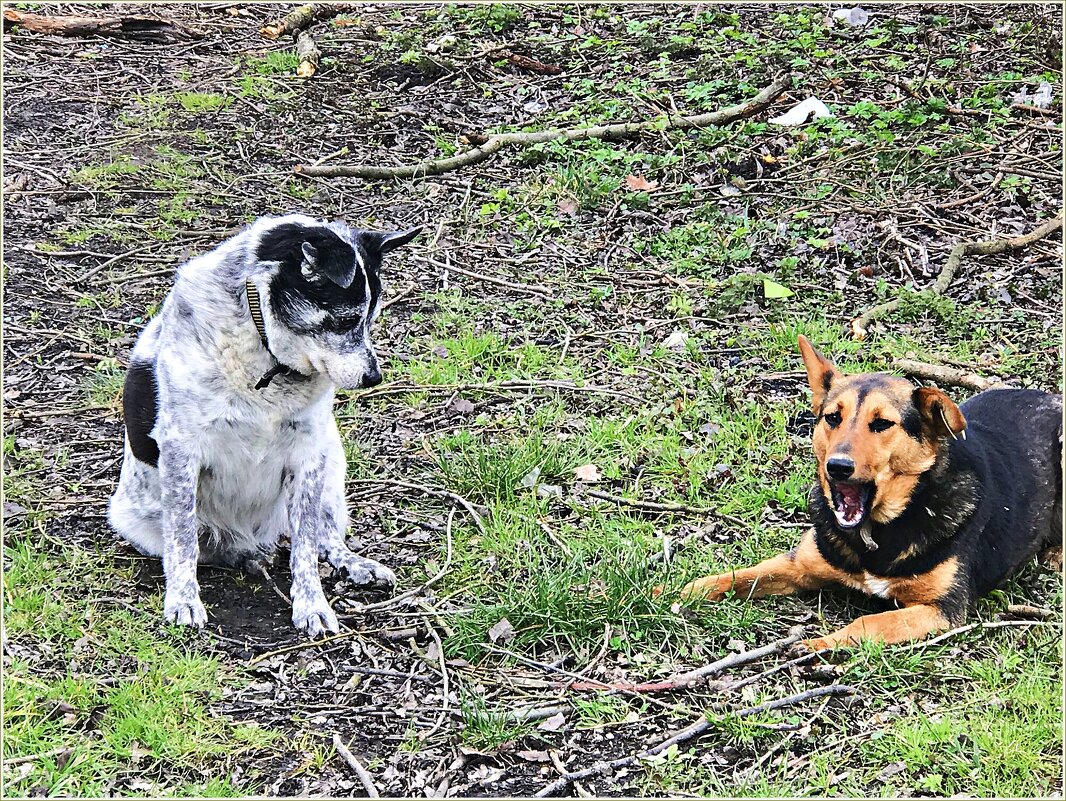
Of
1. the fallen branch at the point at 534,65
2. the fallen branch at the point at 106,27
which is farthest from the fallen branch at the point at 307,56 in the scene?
the fallen branch at the point at 534,65

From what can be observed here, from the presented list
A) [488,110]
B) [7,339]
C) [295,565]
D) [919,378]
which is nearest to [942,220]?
[919,378]

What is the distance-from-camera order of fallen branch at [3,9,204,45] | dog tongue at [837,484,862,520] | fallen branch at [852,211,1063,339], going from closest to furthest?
dog tongue at [837,484,862,520] → fallen branch at [852,211,1063,339] → fallen branch at [3,9,204,45]

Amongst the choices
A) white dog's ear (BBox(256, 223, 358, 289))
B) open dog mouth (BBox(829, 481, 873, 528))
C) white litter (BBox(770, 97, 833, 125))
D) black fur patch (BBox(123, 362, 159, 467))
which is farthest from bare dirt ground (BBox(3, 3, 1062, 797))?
white dog's ear (BBox(256, 223, 358, 289))

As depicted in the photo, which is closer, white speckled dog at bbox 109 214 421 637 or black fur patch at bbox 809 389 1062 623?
white speckled dog at bbox 109 214 421 637

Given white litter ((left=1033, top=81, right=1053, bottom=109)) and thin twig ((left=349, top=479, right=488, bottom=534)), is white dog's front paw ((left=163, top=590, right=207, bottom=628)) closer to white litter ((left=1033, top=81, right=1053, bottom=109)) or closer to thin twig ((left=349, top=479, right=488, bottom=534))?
thin twig ((left=349, top=479, right=488, bottom=534))

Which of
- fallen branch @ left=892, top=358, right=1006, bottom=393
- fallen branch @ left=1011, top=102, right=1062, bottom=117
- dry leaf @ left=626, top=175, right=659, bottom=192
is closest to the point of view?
fallen branch @ left=892, top=358, right=1006, bottom=393

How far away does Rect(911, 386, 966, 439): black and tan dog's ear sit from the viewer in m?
4.15

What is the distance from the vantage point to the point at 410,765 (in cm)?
360

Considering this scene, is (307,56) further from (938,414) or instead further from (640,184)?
(938,414)

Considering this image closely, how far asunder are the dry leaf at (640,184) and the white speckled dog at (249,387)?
358 centimetres

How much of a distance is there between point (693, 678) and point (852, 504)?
3.22 feet

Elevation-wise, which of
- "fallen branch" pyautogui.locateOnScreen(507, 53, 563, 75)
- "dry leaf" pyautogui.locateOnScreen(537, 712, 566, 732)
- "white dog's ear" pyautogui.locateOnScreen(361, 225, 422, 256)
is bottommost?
"dry leaf" pyautogui.locateOnScreen(537, 712, 566, 732)

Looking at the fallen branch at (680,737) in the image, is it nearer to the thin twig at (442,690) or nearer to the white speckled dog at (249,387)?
the thin twig at (442,690)

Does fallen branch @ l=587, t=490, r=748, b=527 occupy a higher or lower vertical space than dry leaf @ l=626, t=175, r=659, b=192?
lower
